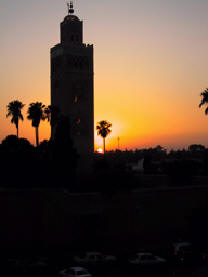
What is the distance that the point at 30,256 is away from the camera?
2658 cm

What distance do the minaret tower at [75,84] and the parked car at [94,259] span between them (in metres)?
29.9

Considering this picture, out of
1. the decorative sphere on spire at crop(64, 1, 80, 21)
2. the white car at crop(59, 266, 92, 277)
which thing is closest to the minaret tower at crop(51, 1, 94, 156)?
the decorative sphere on spire at crop(64, 1, 80, 21)

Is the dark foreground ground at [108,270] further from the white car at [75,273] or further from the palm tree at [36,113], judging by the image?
the palm tree at [36,113]

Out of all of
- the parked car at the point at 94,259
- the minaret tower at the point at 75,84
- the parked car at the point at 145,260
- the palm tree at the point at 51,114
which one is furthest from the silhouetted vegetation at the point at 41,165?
the minaret tower at the point at 75,84

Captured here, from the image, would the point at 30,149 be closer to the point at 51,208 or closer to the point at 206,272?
the point at 51,208

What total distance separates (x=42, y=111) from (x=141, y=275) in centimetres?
3104

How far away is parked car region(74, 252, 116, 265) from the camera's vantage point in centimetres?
2584

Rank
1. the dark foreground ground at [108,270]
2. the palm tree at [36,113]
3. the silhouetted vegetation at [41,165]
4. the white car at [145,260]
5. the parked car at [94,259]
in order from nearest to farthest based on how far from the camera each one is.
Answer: the dark foreground ground at [108,270]
the white car at [145,260]
the parked car at [94,259]
the silhouetted vegetation at [41,165]
the palm tree at [36,113]

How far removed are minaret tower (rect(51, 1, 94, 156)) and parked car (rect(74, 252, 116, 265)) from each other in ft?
98.1

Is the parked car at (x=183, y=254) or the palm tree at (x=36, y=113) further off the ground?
the palm tree at (x=36, y=113)

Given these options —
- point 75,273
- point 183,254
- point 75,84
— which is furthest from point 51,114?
point 75,273

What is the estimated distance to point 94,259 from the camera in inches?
1021

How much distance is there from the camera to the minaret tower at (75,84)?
5559cm

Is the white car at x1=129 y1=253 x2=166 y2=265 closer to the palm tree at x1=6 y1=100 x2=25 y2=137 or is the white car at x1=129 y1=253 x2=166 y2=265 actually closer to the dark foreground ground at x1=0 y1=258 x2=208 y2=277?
the dark foreground ground at x1=0 y1=258 x2=208 y2=277
